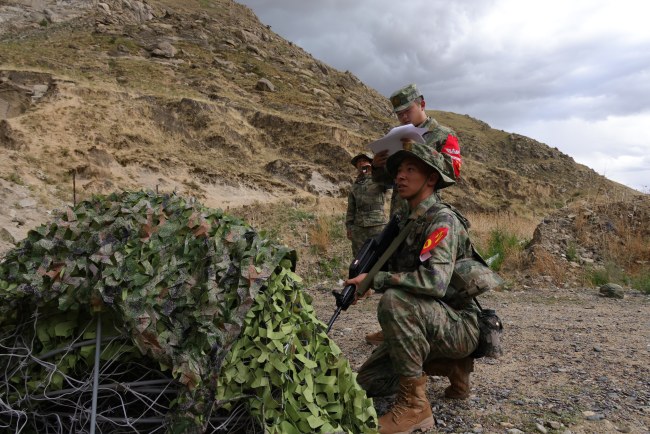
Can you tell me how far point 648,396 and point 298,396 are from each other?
2411 mm

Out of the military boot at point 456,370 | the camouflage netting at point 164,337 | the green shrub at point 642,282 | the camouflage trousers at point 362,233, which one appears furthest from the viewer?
the green shrub at point 642,282

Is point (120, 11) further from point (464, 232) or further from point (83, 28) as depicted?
point (464, 232)

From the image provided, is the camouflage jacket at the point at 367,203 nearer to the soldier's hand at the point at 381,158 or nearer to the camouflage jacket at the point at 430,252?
the soldier's hand at the point at 381,158

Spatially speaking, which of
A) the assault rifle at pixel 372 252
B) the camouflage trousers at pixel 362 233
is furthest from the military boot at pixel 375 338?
the camouflage trousers at pixel 362 233

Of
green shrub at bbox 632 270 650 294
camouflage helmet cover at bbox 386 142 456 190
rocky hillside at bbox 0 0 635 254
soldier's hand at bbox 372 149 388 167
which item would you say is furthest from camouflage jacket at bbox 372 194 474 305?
rocky hillside at bbox 0 0 635 254

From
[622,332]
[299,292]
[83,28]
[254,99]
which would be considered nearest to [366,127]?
[254,99]

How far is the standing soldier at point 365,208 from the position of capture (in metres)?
6.41

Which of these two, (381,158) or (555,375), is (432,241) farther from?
(555,375)

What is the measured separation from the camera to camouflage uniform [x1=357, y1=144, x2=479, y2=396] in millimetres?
2672

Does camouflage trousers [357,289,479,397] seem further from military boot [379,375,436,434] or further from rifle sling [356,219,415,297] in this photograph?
rifle sling [356,219,415,297]

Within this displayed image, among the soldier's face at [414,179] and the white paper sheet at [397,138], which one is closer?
the soldier's face at [414,179]

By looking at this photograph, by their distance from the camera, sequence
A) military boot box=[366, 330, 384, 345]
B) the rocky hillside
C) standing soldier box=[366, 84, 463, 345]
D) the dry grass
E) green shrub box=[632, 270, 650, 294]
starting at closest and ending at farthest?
standing soldier box=[366, 84, 463, 345]
military boot box=[366, 330, 384, 345]
green shrub box=[632, 270, 650, 294]
the dry grass
the rocky hillside

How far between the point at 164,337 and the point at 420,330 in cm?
135

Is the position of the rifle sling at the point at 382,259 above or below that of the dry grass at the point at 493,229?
above
